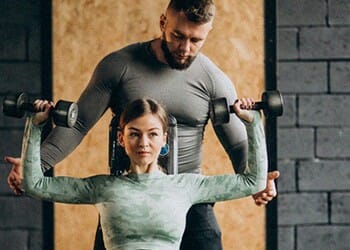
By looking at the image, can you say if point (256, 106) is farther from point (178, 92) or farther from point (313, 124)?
point (313, 124)

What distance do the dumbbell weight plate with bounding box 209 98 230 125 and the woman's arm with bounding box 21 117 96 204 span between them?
1.27 feet

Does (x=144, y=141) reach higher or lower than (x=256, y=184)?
higher

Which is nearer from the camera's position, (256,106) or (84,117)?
(256,106)

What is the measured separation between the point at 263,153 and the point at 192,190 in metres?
0.22

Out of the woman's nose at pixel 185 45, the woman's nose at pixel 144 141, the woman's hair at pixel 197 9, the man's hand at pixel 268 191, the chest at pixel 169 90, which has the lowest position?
the man's hand at pixel 268 191

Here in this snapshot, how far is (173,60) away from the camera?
7.92 ft

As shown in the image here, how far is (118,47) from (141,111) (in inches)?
38.3

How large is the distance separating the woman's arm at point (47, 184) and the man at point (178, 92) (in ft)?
0.32

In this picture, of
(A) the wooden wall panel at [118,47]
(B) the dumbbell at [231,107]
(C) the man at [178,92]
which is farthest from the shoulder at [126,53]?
(A) the wooden wall panel at [118,47]

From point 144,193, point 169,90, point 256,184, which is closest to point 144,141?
point 144,193

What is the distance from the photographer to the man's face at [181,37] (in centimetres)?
234

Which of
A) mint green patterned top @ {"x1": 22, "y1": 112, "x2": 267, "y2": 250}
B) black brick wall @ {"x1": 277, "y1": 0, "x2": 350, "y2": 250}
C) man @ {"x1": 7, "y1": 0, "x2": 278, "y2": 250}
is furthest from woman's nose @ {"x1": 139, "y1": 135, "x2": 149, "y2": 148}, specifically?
black brick wall @ {"x1": 277, "y1": 0, "x2": 350, "y2": 250}

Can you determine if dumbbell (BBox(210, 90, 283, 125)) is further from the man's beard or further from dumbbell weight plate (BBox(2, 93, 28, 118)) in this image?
dumbbell weight plate (BBox(2, 93, 28, 118))

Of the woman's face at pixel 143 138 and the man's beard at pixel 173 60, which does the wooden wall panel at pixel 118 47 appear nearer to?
the man's beard at pixel 173 60
